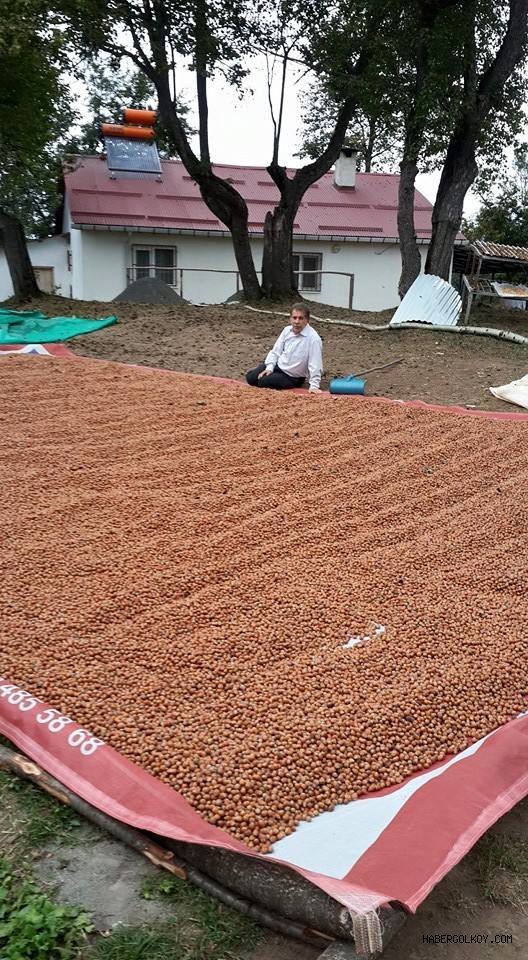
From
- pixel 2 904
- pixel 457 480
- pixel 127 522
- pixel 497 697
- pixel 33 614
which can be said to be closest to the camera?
pixel 2 904

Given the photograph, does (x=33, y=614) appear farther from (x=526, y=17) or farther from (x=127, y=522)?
(x=526, y=17)

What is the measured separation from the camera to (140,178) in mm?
16625

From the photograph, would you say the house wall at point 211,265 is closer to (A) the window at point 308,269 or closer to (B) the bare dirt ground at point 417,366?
(A) the window at point 308,269

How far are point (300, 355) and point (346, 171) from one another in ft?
41.7

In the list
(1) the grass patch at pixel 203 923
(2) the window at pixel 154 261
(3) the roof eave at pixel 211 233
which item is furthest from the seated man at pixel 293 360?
(2) the window at pixel 154 261

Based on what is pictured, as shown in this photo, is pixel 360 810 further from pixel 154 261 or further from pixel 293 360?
pixel 154 261

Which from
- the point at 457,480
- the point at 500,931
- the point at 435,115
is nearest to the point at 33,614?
the point at 500,931

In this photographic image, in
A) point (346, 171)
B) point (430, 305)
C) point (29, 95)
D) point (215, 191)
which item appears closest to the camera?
point (430, 305)

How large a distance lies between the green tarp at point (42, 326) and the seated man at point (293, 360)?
329 cm

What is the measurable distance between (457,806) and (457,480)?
2.54 metres

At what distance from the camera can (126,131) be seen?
55.3 ft

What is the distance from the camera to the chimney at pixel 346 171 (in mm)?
17359

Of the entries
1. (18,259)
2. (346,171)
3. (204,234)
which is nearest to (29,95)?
(18,259)

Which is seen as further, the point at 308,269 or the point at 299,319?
the point at 308,269
